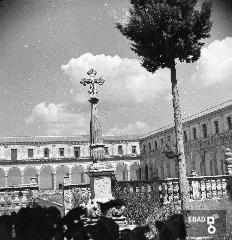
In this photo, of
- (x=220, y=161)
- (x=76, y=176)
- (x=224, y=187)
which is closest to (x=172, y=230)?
(x=224, y=187)

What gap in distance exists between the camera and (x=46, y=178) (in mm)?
49562

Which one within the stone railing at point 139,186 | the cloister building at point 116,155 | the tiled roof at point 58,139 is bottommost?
the stone railing at point 139,186

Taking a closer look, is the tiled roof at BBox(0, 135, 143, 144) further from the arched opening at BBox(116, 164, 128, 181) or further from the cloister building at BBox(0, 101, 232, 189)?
the arched opening at BBox(116, 164, 128, 181)

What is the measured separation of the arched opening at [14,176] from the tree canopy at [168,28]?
126 ft

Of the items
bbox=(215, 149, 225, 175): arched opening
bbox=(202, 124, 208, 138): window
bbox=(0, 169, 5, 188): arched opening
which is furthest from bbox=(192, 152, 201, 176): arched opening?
bbox=(0, 169, 5, 188): arched opening

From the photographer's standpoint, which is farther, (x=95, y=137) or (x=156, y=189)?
(x=156, y=189)

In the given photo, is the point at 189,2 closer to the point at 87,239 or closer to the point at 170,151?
the point at 170,151

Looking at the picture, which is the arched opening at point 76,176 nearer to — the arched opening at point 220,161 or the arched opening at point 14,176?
the arched opening at point 14,176

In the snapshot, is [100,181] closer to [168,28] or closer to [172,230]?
[168,28]

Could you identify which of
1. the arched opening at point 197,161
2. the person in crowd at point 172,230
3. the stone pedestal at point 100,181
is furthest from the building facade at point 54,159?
the person in crowd at point 172,230

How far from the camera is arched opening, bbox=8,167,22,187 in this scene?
154ft

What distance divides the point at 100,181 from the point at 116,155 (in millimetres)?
42018

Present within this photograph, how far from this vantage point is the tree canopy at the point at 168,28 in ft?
39.8

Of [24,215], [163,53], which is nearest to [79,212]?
[24,215]
